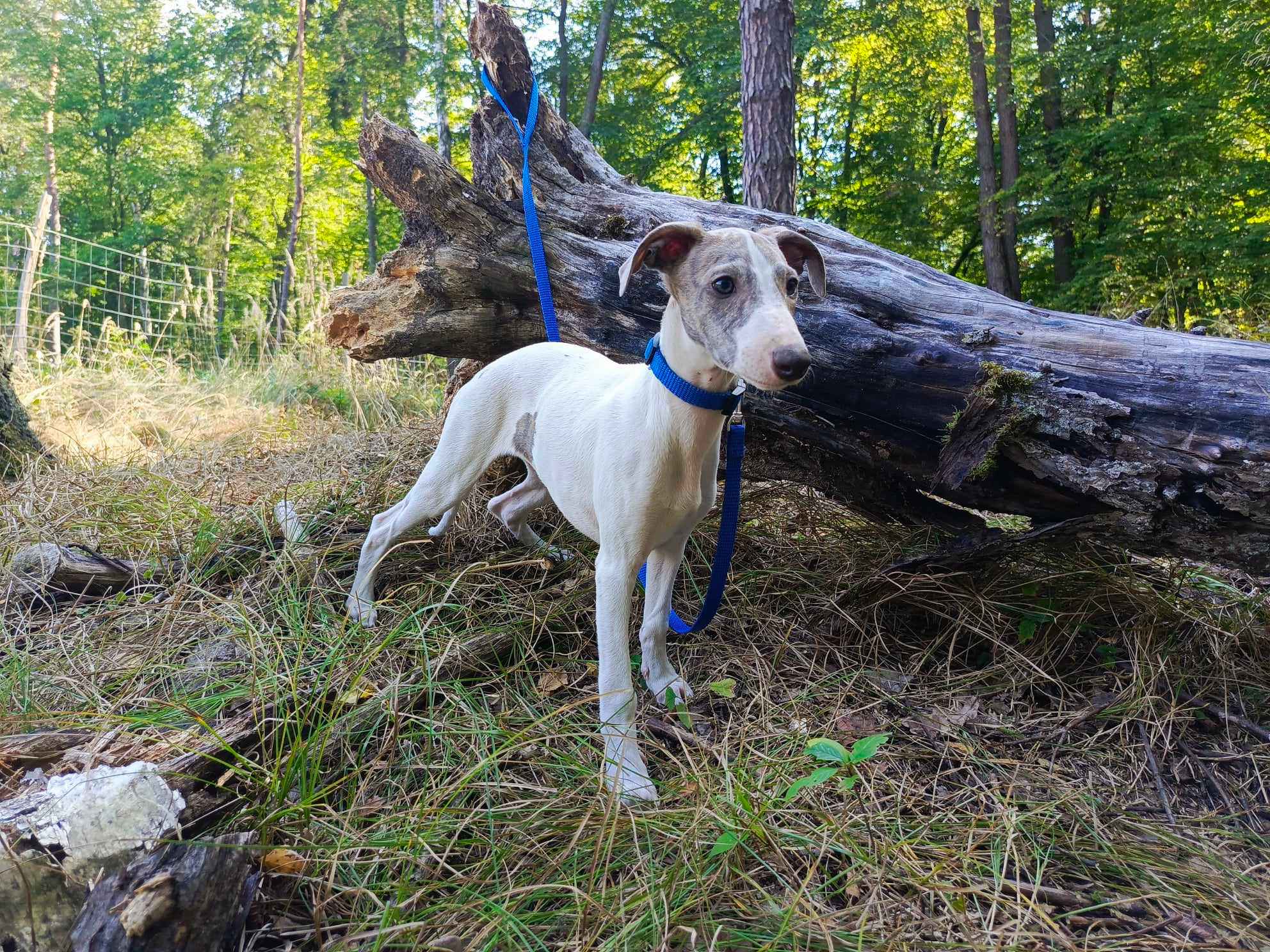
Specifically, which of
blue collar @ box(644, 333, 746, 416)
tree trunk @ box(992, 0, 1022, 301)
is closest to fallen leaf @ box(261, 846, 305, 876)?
blue collar @ box(644, 333, 746, 416)

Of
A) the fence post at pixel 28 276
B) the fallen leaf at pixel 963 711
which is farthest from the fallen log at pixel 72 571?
the fence post at pixel 28 276

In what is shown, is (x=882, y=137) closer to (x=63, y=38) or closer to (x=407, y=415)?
(x=407, y=415)

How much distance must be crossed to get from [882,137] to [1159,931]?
17287mm

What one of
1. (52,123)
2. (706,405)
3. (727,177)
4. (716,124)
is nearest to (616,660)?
(706,405)

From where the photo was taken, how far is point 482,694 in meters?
2.55

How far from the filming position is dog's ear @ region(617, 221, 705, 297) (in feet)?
7.23

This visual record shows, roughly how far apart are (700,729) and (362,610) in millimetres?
1489

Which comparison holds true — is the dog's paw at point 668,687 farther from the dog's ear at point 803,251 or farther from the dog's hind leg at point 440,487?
the dog's ear at point 803,251

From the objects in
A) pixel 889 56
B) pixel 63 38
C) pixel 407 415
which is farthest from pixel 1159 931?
pixel 63 38

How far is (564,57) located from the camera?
52.4 feet

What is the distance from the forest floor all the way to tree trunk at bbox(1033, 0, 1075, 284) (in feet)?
37.5

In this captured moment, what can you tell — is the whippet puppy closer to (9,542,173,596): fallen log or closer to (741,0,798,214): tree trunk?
(9,542,173,596): fallen log

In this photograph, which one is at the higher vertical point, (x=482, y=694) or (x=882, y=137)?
(x=882, y=137)

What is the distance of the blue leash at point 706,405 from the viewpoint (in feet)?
7.42
